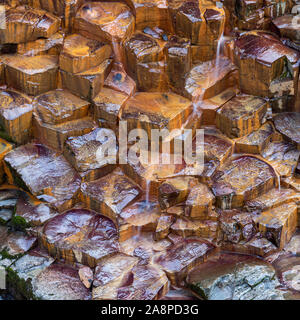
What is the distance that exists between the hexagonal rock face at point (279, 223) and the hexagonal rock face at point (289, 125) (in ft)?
3.25

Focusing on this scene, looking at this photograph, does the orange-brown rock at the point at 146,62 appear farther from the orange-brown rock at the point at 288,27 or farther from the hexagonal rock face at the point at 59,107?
the orange-brown rock at the point at 288,27

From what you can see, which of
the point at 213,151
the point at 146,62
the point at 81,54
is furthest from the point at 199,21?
the point at 213,151

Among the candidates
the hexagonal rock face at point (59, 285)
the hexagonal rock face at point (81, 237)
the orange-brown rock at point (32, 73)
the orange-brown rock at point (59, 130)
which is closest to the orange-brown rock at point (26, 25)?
the orange-brown rock at point (32, 73)

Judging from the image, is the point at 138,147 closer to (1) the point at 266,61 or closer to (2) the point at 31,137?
(2) the point at 31,137

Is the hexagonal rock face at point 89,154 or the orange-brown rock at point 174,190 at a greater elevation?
the hexagonal rock face at point 89,154

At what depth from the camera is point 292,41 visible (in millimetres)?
8062

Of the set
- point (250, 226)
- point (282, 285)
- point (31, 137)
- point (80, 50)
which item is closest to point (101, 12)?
point (80, 50)

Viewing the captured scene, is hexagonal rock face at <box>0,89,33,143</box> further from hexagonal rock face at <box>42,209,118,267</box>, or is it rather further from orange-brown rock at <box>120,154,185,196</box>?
orange-brown rock at <box>120,154,185,196</box>

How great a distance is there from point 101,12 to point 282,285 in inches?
169

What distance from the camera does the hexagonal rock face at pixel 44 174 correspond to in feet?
24.4

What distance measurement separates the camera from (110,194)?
7.45m

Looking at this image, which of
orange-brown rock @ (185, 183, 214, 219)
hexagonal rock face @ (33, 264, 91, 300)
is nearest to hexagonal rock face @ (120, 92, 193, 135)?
orange-brown rock @ (185, 183, 214, 219)

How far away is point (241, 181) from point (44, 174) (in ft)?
8.12

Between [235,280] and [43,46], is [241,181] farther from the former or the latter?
[43,46]
